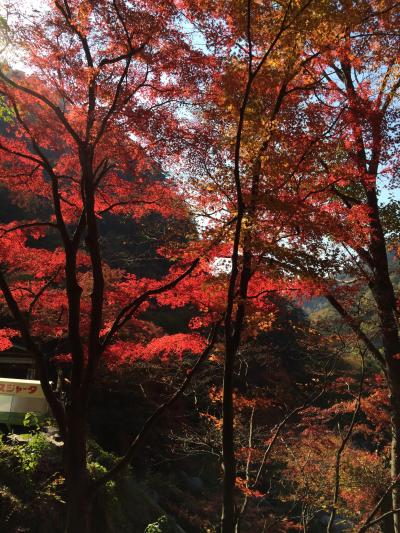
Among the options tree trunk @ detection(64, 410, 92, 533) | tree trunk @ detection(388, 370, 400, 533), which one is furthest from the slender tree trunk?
tree trunk @ detection(388, 370, 400, 533)

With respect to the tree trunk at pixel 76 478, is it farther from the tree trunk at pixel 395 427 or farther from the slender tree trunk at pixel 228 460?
the tree trunk at pixel 395 427

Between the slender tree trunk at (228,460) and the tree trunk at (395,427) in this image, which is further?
the tree trunk at (395,427)

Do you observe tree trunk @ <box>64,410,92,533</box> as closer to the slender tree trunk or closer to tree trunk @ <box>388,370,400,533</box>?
the slender tree trunk

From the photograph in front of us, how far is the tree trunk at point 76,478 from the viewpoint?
17.8 ft

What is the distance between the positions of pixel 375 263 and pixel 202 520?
10353 millimetres

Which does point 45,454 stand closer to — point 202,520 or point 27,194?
point 27,194

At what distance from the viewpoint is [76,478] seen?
5.59 metres

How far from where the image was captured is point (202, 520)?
14.0 m

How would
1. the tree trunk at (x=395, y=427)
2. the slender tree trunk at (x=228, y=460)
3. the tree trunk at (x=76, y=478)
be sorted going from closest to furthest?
the tree trunk at (x=76, y=478)
the slender tree trunk at (x=228, y=460)
the tree trunk at (x=395, y=427)

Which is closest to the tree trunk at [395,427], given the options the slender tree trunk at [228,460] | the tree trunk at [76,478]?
the slender tree trunk at [228,460]

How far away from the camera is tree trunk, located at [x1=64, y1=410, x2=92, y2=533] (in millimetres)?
5418

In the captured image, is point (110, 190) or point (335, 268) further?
point (110, 190)

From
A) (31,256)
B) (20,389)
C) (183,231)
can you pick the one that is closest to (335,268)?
(183,231)

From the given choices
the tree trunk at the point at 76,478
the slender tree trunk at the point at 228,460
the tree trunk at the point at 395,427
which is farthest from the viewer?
the tree trunk at the point at 395,427
